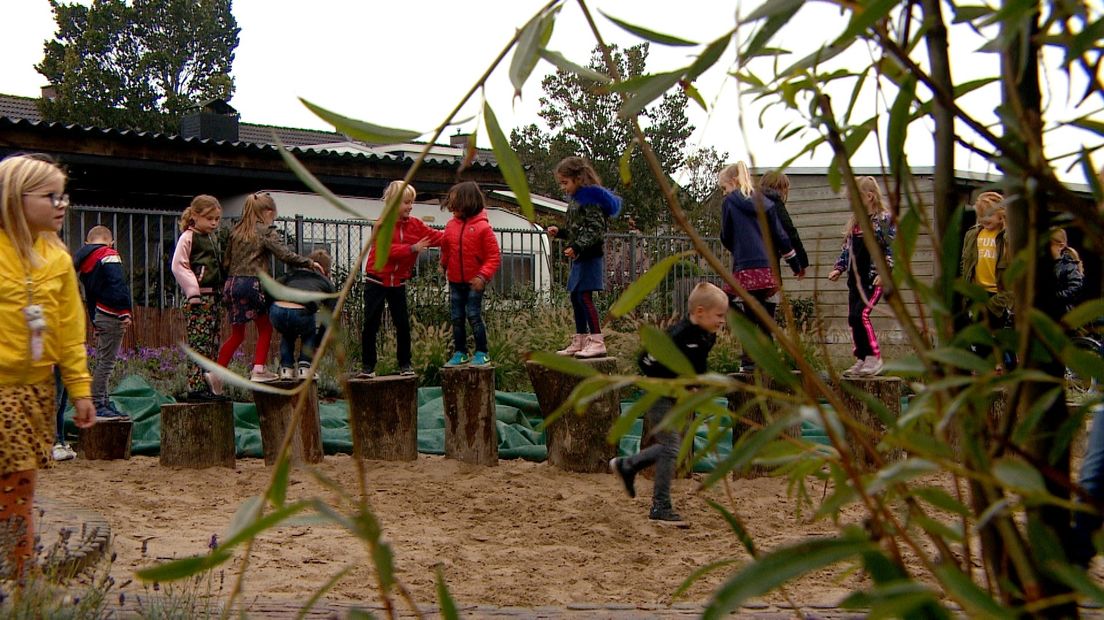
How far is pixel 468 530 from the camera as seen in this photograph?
520 centimetres

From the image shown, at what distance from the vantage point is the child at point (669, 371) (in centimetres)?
532

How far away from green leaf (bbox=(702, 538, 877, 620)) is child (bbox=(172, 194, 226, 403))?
689 centimetres

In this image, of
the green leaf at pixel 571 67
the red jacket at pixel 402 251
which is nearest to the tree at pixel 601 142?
the red jacket at pixel 402 251

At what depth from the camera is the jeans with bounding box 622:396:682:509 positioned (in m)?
5.39

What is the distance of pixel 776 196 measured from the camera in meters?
7.20

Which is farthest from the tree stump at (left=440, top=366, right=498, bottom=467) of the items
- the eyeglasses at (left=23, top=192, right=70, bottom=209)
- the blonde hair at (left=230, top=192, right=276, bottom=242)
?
the eyeglasses at (left=23, top=192, right=70, bottom=209)

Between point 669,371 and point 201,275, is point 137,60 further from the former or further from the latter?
point 669,371

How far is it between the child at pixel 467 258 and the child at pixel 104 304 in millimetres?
2044

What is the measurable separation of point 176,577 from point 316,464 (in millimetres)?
6428

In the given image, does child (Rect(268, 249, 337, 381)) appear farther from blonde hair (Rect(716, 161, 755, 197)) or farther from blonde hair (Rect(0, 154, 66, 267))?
blonde hair (Rect(0, 154, 66, 267))

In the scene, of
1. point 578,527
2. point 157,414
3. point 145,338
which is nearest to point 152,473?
point 157,414

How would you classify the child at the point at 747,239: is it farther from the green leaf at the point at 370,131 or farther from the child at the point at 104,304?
the green leaf at the point at 370,131

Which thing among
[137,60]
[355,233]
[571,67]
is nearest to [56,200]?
[571,67]

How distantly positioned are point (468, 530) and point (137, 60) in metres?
36.0
